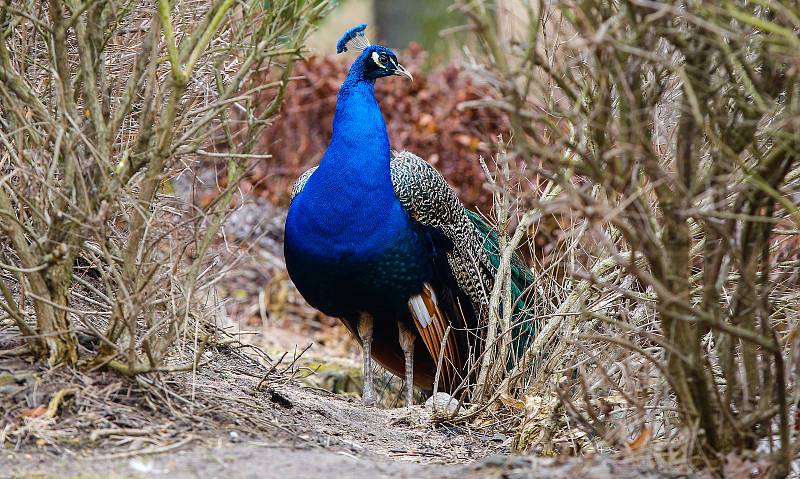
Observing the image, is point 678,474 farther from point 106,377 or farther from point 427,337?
point 427,337

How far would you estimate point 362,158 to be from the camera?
519 centimetres

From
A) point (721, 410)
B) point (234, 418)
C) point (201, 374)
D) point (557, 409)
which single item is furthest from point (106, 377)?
point (721, 410)

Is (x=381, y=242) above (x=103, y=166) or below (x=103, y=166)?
below

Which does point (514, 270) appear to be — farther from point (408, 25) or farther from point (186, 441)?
point (408, 25)

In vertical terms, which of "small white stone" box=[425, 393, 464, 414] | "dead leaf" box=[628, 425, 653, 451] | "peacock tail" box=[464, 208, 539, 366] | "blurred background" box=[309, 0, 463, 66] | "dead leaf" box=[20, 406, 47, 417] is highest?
"blurred background" box=[309, 0, 463, 66]

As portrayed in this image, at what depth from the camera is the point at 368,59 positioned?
17.8 ft

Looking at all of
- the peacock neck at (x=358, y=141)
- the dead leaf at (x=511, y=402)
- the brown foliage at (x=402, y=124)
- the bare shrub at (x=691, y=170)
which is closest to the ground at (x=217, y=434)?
the dead leaf at (x=511, y=402)

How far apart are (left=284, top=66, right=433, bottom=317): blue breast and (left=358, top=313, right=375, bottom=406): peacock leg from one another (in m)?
0.25

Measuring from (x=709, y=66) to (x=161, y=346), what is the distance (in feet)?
6.62

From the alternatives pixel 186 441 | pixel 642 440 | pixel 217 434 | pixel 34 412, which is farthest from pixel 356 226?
pixel 642 440

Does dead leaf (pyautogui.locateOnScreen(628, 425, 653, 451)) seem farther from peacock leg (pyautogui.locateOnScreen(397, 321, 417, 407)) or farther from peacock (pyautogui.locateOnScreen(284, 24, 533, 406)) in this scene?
peacock leg (pyautogui.locateOnScreen(397, 321, 417, 407))

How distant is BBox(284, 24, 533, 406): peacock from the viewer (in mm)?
5184

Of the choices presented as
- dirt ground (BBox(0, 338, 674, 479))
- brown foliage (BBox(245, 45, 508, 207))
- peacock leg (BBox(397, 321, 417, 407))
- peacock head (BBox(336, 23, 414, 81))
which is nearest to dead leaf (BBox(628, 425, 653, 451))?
dirt ground (BBox(0, 338, 674, 479))

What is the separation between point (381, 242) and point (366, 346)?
757 mm
